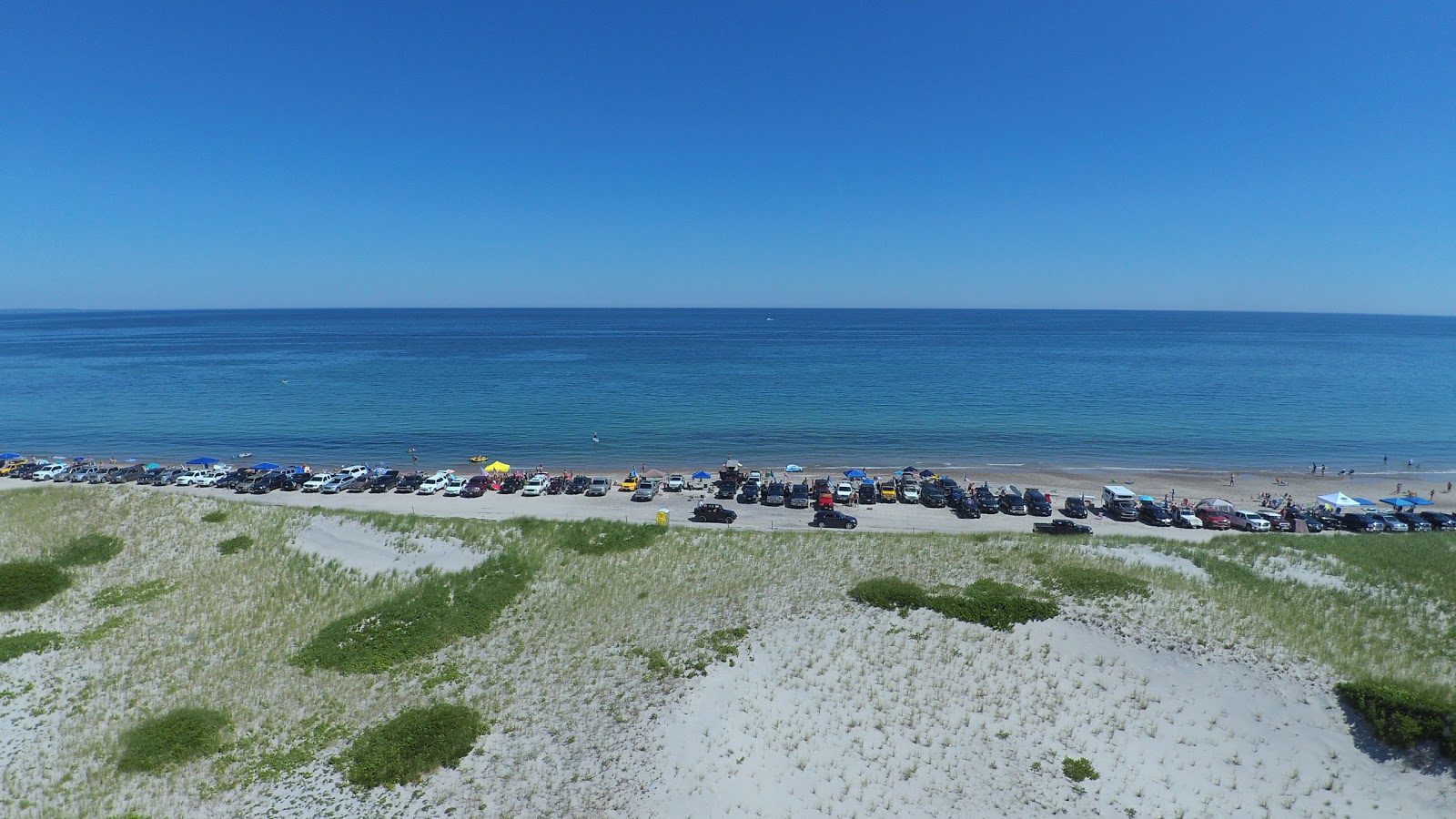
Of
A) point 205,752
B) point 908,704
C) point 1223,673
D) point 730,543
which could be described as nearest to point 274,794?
point 205,752

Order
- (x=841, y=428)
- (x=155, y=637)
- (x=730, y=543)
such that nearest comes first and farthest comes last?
(x=155, y=637) < (x=730, y=543) < (x=841, y=428)

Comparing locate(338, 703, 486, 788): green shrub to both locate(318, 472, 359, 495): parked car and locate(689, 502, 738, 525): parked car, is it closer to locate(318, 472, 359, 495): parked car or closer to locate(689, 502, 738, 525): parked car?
locate(689, 502, 738, 525): parked car

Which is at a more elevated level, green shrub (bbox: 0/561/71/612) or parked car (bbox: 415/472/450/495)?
green shrub (bbox: 0/561/71/612)

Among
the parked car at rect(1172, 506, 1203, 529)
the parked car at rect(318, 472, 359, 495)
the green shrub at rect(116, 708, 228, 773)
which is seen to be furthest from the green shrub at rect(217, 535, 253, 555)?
the parked car at rect(1172, 506, 1203, 529)

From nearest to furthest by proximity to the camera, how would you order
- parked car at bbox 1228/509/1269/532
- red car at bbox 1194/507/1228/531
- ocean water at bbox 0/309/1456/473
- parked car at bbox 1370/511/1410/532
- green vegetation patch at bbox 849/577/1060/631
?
green vegetation patch at bbox 849/577/1060/631 < parked car at bbox 1370/511/1410/532 < parked car at bbox 1228/509/1269/532 < red car at bbox 1194/507/1228/531 < ocean water at bbox 0/309/1456/473

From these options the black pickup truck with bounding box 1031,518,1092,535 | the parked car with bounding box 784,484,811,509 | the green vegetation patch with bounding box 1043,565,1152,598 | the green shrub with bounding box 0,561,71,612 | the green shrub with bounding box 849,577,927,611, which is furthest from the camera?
the parked car with bounding box 784,484,811,509

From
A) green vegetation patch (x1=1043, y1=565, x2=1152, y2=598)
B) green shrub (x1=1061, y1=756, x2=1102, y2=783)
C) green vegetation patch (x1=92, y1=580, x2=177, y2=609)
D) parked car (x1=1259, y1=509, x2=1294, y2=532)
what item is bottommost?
parked car (x1=1259, y1=509, x2=1294, y2=532)

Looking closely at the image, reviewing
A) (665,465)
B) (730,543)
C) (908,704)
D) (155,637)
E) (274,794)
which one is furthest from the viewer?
(665,465)

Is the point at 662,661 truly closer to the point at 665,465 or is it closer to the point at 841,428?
the point at 665,465
